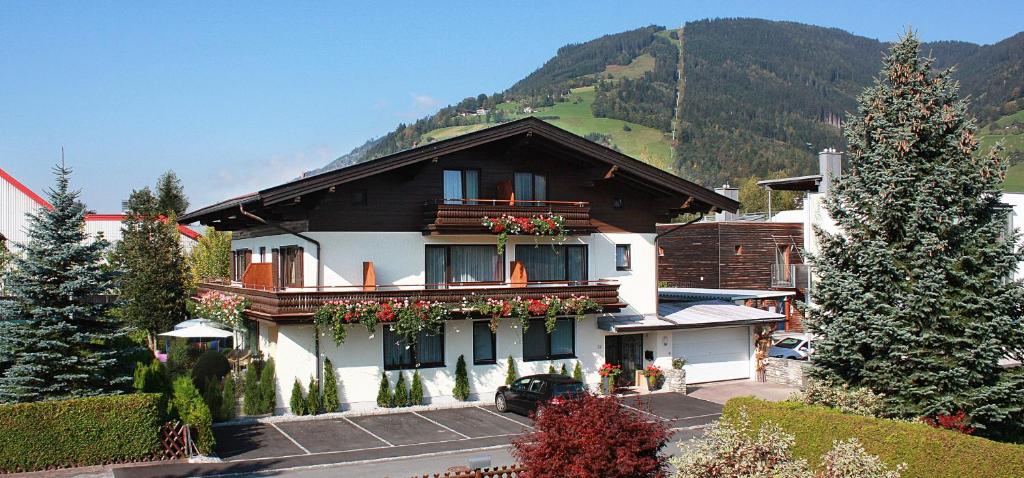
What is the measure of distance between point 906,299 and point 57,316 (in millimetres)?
19258

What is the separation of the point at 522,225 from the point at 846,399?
14112mm

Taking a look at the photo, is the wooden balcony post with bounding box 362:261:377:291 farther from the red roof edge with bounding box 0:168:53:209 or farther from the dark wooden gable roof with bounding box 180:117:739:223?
the red roof edge with bounding box 0:168:53:209

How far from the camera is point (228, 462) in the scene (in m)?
22.0

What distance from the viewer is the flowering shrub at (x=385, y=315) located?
28.2 m

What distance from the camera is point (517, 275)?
32.5 metres

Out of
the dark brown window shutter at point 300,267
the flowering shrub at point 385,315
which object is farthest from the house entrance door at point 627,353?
the dark brown window shutter at point 300,267

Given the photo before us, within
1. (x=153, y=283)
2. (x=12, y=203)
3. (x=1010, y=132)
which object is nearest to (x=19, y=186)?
(x=12, y=203)

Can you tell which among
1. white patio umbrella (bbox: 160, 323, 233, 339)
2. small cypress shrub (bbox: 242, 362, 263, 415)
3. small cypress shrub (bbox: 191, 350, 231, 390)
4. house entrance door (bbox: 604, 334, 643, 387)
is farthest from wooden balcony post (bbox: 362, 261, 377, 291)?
house entrance door (bbox: 604, 334, 643, 387)

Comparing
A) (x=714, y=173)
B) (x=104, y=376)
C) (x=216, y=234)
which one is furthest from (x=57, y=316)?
(x=714, y=173)

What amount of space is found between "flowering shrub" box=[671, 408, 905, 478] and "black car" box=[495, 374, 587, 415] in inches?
467

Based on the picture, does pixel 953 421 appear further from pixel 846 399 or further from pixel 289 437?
pixel 289 437

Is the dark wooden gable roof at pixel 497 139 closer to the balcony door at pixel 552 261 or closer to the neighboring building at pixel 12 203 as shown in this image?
the balcony door at pixel 552 261

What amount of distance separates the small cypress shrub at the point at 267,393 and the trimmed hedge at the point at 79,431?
6946 mm

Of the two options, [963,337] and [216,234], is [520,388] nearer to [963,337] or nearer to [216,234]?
[963,337]
